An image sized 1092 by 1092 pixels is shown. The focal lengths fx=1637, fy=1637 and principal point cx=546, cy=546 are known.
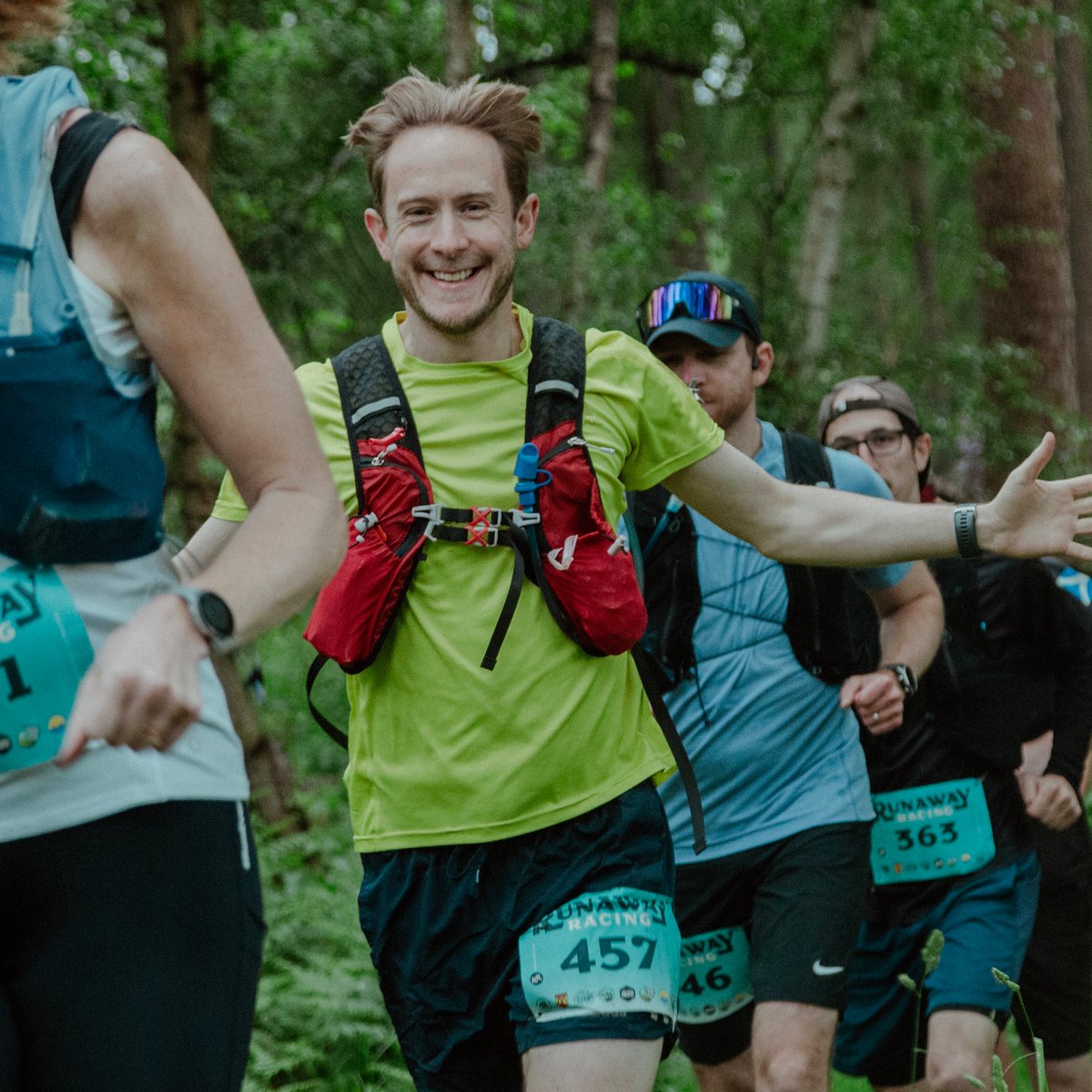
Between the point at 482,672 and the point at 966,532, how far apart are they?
1.18 meters

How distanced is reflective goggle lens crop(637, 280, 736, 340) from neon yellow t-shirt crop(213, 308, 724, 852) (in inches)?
59.3

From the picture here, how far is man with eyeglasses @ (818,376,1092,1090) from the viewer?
5.32m

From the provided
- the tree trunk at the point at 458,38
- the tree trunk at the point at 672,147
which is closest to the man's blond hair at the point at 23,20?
the tree trunk at the point at 458,38

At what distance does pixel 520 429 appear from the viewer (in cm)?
359

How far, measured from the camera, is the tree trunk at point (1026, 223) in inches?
558

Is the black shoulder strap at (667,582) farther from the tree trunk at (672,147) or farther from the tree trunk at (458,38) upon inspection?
the tree trunk at (672,147)

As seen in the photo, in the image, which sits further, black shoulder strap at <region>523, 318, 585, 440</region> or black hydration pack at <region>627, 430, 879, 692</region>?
black hydration pack at <region>627, 430, 879, 692</region>

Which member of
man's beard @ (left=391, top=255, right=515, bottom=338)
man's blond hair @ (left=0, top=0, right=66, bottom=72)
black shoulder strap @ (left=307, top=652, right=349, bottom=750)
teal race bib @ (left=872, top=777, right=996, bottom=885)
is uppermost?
man's blond hair @ (left=0, top=0, right=66, bottom=72)

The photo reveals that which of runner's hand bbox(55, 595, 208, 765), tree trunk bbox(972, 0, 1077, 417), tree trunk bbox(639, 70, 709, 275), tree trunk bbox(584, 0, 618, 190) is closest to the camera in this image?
runner's hand bbox(55, 595, 208, 765)

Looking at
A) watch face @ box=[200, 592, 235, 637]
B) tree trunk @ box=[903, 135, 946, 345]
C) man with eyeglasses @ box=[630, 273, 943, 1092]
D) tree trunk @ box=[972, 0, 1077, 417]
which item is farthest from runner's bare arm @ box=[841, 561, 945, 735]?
tree trunk @ box=[903, 135, 946, 345]

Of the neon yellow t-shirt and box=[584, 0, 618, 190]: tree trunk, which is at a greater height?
box=[584, 0, 618, 190]: tree trunk

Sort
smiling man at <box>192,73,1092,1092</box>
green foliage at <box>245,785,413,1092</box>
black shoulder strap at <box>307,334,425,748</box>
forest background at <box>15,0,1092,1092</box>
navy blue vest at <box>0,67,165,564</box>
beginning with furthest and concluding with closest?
1. forest background at <box>15,0,1092,1092</box>
2. green foliage at <box>245,785,413,1092</box>
3. black shoulder strap at <box>307,334,425,748</box>
4. smiling man at <box>192,73,1092,1092</box>
5. navy blue vest at <box>0,67,165,564</box>

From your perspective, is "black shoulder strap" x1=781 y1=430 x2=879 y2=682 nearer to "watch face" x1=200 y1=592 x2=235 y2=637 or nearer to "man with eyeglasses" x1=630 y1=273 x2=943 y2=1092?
"man with eyeglasses" x1=630 y1=273 x2=943 y2=1092

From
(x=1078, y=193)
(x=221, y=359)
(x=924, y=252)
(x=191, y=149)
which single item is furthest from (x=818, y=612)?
(x=924, y=252)
